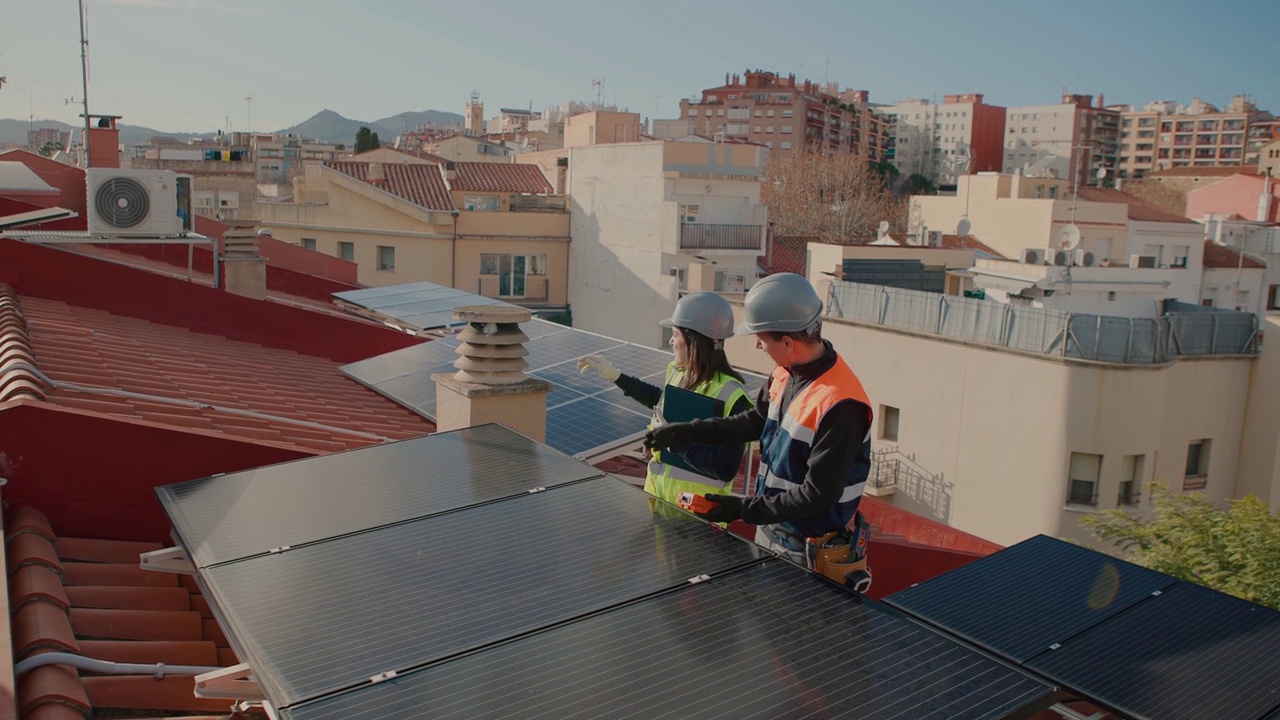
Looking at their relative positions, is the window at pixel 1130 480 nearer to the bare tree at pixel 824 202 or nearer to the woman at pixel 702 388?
the woman at pixel 702 388

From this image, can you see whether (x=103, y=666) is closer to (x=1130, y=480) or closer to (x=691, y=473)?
(x=691, y=473)

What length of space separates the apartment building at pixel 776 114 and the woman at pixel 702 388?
341 feet

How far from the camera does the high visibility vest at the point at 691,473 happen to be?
5512 mm

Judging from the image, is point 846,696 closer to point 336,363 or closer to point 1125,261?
point 336,363

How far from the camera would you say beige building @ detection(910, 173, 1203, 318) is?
1363 inches

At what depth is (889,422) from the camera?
29.1 m

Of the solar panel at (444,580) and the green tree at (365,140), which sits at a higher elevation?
the green tree at (365,140)

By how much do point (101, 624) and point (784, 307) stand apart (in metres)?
3.21

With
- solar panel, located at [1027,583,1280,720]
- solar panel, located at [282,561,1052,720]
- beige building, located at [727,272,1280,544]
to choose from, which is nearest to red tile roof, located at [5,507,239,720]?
solar panel, located at [282,561,1052,720]

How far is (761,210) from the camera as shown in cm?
4425

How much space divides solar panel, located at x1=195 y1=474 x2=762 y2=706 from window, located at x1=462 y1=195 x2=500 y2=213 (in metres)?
40.2

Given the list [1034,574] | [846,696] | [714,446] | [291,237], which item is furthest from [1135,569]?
[291,237]

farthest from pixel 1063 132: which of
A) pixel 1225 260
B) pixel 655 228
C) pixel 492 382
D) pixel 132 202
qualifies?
pixel 492 382

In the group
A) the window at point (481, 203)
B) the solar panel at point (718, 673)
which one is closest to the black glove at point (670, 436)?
the solar panel at point (718, 673)
